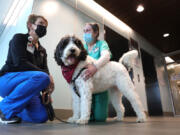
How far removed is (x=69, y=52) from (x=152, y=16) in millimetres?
3464

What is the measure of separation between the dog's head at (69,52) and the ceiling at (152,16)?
7.89 ft

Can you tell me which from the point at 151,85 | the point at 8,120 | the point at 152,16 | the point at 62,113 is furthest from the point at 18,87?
the point at 151,85

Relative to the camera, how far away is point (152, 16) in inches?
161

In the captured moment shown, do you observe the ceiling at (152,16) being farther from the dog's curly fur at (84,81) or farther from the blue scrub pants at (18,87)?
the blue scrub pants at (18,87)

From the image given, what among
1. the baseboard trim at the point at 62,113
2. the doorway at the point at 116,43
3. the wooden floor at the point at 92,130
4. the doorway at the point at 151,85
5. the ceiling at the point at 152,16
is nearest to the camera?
the wooden floor at the point at 92,130

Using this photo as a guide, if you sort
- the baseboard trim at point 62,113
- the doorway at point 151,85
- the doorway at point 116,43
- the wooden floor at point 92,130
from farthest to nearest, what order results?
the doorway at point 151,85 → the doorway at point 116,43 → the baseboard trim at point 62,113 → the wooden floor at point 92,130

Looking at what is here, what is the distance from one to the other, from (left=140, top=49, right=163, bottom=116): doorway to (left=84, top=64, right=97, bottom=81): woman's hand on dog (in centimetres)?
401

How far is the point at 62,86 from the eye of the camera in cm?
253

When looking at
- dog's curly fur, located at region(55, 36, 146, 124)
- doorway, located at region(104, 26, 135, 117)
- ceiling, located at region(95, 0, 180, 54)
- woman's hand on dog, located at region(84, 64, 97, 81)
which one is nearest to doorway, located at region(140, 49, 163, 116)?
ceiling, located at region(95, 0, 180, 54)

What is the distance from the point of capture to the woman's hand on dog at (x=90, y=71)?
4.53 feet

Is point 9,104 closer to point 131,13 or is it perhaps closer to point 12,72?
point 12,72

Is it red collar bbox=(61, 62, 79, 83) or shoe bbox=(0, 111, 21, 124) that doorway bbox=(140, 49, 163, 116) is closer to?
red collar bbox=(61, 62, 79, 83)

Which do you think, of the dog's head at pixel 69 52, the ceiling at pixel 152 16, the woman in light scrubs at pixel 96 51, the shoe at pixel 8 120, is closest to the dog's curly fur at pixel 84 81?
the dog's head at pixel 69 52

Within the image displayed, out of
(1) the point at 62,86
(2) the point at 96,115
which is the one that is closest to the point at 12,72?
(2) the point at 96,115
